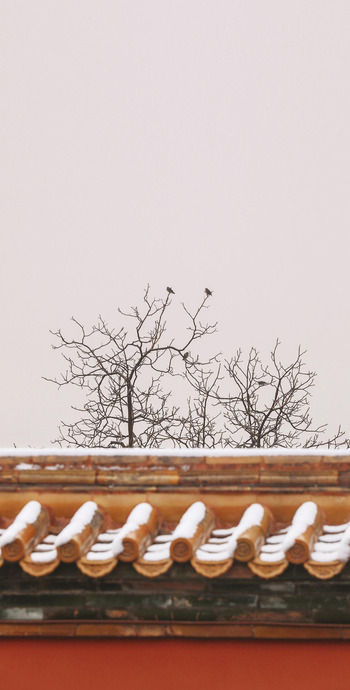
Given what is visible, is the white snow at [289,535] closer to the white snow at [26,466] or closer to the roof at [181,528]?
the roof at [181,528]

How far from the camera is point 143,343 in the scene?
12828 mm

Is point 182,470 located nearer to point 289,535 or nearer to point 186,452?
point 186,452

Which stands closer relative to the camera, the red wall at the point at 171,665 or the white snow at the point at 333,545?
the white snow at the point at 333,545

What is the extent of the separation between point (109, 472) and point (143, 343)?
28.7ft

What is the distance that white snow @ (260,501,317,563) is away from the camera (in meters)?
3.39

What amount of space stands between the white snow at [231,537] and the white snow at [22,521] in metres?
0.76

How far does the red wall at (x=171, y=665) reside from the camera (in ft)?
11.5

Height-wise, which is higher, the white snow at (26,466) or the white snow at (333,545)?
the white snow at (26,466)

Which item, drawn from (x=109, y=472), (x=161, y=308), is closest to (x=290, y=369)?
(x=161, y=308)

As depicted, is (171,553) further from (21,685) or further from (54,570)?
(21,685)

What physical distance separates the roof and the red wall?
11 centimetres

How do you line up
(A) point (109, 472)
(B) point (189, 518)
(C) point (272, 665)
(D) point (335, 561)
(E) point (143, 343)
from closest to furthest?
1. (D) point (335, 561)
2. (C) point (272, 665)
3. (B) point (189, 518)
4. (A) point (109, 472)
5. (E) point (143, 343)

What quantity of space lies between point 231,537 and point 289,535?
0.25 metres

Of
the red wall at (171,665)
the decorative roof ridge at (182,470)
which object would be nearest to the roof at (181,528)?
the decorative roof ridge at (182,470)
